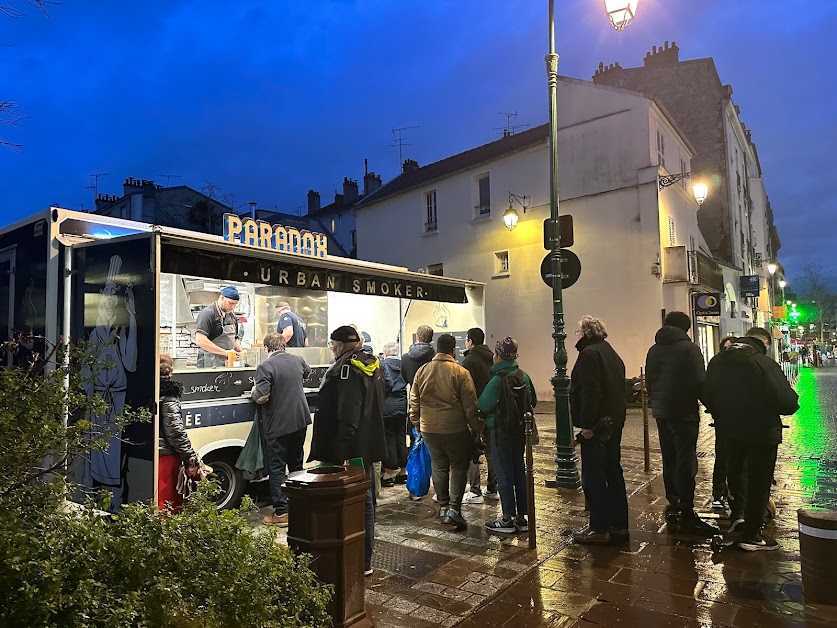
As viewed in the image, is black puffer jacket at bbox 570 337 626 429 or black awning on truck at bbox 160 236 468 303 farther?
black awning on truck at bbox 160 236 468 303

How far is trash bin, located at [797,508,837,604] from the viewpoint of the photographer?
368 centimetres

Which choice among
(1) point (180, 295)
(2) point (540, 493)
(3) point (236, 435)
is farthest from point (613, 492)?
(1) point (180, 295)

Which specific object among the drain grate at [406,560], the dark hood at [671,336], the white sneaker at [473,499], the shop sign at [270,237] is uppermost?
the shop sign at [270,237]

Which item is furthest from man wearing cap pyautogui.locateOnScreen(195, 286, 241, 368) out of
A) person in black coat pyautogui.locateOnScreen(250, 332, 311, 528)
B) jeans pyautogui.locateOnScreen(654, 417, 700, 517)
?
jeans pyautogui.locateOnScreen(654, 417, 700, 517)

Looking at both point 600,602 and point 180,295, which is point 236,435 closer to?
point 180,295

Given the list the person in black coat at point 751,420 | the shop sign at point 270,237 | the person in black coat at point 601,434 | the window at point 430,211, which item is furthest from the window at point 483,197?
the person in black coat at point 751,420

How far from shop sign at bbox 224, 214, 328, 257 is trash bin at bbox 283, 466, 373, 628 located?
12.5 ft

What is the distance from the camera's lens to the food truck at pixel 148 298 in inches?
203

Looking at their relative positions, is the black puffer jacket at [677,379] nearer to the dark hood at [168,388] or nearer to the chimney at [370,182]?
the dark hood at [168,388]

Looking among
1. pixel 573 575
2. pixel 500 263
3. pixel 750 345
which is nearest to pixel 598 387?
pixel 750 345

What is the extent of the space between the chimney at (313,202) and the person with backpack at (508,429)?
34089mm

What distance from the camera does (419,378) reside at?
5812 millimetres

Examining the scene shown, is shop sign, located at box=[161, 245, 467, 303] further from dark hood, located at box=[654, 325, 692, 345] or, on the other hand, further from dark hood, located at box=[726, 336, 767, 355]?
dark hood, located at box=[726, 336, 767, 355]

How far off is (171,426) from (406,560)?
2.46 meters
